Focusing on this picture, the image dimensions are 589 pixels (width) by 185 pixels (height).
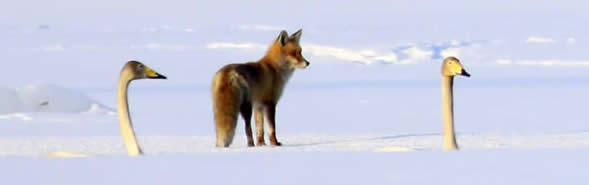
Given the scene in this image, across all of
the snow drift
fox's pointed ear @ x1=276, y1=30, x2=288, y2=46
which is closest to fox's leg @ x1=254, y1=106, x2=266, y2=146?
fox's pointed ear @ x1=276, y1=30, x2=288, y2=46

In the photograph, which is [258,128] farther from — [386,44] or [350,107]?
[386,44]

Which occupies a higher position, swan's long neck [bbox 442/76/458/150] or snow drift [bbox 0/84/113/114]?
snow drift [bbox 0/84/113/114]

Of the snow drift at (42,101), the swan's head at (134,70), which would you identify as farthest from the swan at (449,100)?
the snow drift at (42,101)

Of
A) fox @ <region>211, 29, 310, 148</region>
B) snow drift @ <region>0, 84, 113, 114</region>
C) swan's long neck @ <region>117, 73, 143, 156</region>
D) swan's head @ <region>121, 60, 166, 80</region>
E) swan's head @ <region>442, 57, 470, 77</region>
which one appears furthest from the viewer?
snow drift @ <region>0, 84, 113, 114</region>

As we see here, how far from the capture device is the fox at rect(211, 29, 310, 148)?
906cm

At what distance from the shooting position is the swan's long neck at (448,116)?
766 centimetres

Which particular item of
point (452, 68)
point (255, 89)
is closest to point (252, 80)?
point (255, 89)

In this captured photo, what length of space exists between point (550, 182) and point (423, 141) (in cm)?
595

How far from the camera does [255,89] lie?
955 centimetres

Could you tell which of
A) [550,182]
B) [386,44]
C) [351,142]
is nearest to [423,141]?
[351,142]

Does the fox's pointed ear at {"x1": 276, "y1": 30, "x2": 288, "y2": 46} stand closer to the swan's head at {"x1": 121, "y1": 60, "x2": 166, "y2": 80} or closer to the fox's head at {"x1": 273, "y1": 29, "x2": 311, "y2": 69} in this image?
the fox's head at {"x1": 273, "y1": 29, "x2": 311, "y2": 69}

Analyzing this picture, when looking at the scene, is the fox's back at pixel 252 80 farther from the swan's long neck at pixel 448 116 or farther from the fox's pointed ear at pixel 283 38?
the swan's long neck at pixel 448 116

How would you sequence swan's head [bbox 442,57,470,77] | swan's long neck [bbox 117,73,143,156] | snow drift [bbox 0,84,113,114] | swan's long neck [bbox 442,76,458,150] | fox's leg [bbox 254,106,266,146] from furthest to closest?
snow drift [bbox 0,84,113,114], fox's leg [bbox 254,106,266,146], swan's head [bbox 442,57,470,77], swan's long neck [bbox 442,76,458,150], swan's long neck [bbox 117,73,143,156]

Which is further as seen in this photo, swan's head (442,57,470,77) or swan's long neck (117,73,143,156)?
swan's head (442,57,470,77)
